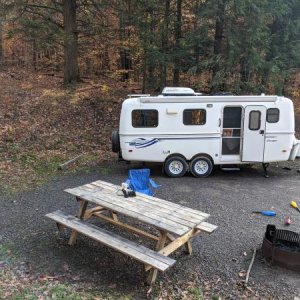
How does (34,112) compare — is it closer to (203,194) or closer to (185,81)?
(185,81)

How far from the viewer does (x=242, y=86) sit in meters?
13.6

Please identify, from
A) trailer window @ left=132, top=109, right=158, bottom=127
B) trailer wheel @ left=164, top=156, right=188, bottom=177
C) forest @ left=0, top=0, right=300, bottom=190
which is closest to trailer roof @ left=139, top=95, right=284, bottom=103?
trailer window @ left=132, top=109, right=158, bottom=127

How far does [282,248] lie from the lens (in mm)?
5227

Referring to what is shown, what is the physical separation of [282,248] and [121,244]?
2.35 meters

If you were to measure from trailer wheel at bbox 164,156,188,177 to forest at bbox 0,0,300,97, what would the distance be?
4.51 meters

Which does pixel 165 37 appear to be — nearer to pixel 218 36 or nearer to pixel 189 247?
pixel 218 36

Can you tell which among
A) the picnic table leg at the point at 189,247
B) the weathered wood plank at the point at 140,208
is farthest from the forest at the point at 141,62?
the picnic table leg at the point at 189,247

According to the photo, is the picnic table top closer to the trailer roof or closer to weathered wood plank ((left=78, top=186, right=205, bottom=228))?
weathered wood plank ((left=78, top=186, right=205, bottom=228))

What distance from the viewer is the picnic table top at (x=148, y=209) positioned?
475 centimetres

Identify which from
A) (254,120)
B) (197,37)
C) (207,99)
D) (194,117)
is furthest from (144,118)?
(197,37)

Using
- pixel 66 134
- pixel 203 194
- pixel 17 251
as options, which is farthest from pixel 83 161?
pixel 17 251

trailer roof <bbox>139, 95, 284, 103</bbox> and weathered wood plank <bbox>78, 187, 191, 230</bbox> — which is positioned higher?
trailer roof <bbox>139, 95, 284, 103</bbox>

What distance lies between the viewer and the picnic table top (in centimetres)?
475

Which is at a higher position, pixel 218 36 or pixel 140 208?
pixel 218 36
